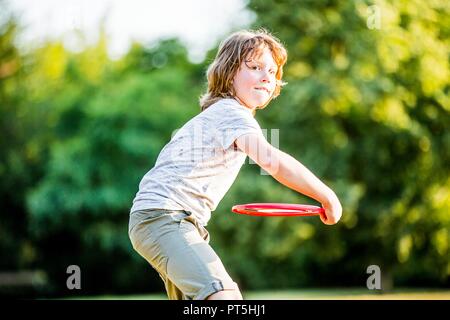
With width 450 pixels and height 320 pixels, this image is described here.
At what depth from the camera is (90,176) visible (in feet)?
64.4

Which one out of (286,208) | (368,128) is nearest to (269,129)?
(368,128)

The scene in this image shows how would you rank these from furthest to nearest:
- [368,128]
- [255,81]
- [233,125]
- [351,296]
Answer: [368,128] < [351,296] < [255,81] < [233,125]

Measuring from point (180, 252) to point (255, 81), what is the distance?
85 cm

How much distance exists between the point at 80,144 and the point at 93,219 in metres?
1.99

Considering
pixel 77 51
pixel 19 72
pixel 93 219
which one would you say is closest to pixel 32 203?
pixel 93 219

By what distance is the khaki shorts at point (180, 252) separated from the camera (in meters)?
2.82

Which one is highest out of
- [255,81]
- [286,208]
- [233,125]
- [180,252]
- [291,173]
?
[255,81]

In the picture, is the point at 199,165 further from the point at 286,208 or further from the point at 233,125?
the point at 286,208

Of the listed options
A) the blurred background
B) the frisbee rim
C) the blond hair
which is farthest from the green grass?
the blond hair

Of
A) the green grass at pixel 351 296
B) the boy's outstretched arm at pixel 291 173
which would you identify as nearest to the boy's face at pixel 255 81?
the boy's outstretched arm at pixel 291 173

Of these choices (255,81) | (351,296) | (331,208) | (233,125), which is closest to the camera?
(331,208)

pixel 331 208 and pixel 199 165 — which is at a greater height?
pixel 199 165

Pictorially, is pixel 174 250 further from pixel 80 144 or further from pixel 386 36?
pixel 80 144

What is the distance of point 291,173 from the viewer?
2867 mm
